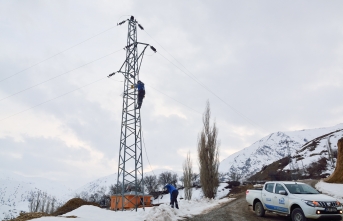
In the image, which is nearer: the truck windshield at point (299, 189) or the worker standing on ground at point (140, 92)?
the truck windshield at point (299, 189)

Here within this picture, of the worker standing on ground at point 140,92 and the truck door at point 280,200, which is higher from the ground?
the worker standing on ground at point 140,92

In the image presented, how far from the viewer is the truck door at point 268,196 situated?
12.1 m

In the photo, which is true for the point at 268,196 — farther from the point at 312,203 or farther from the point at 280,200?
the point at 312,203

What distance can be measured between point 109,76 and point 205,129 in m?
14.1

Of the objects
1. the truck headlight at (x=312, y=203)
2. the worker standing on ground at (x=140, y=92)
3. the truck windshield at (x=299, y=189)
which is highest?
the worker standing on ground at (x=140, y=92)

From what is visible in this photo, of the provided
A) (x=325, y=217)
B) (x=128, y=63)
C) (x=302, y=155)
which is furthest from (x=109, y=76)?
(x=302, y=155)

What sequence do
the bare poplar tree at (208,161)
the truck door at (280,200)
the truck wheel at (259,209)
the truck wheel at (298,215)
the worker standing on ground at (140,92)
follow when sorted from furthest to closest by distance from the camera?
the bare poplar tree at (208,161) < the worker standing on ground at (140,92) < the truck wheel at (259,209) < the truck door at (280,200) < the truck wheel at (298,215)

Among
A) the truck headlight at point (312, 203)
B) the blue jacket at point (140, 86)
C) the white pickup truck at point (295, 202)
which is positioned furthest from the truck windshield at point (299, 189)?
the blue jacket at point (140, 86)

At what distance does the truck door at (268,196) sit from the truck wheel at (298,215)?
57.7 inches

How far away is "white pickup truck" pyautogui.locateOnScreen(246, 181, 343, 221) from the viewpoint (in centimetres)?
994

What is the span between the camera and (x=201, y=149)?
29344 millimetres

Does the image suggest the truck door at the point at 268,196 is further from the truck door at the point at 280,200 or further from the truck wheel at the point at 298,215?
the truck wheel at the point at 298,215

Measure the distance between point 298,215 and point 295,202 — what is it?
1.64 ft

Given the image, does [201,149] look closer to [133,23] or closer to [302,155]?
[133,23]
